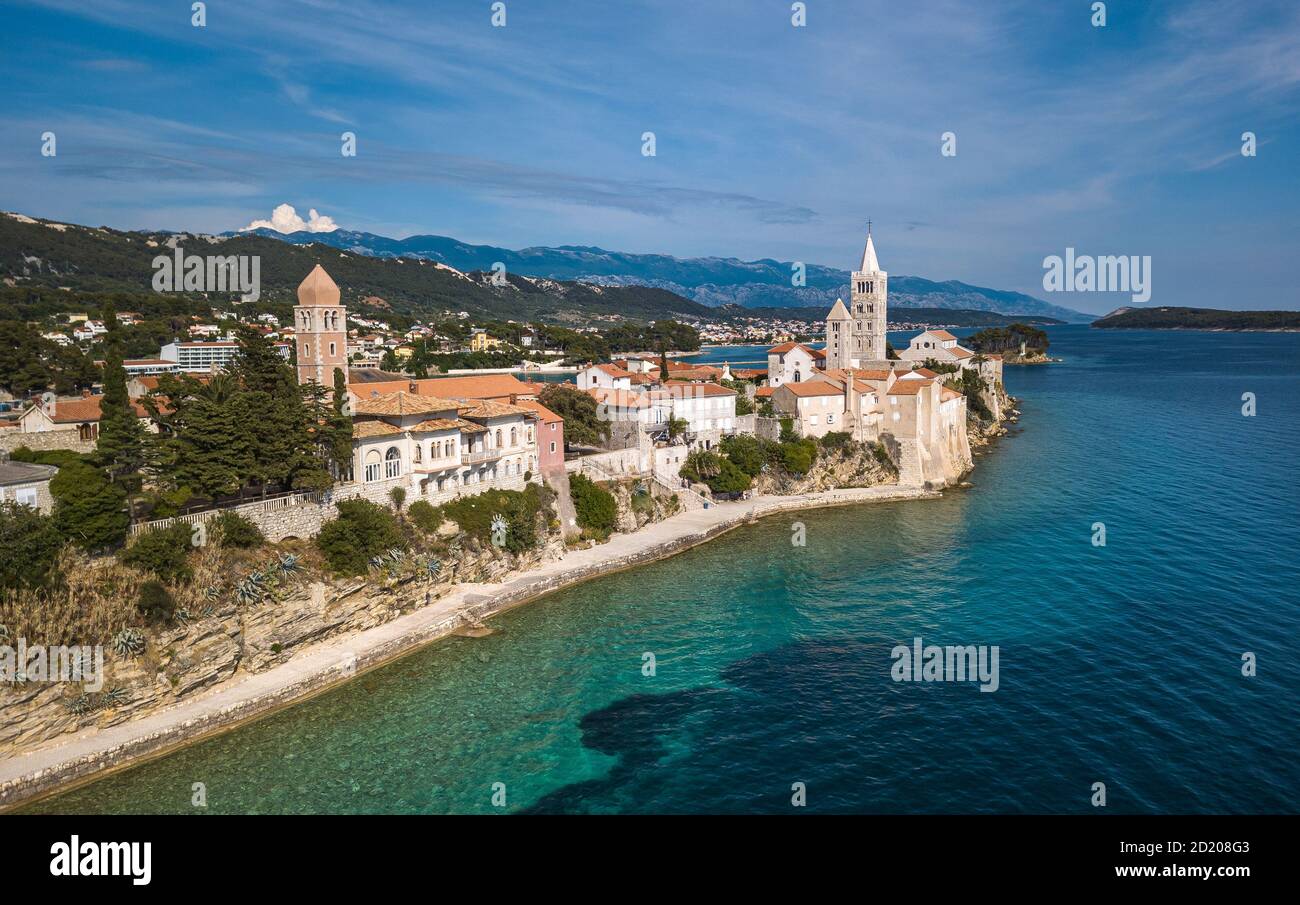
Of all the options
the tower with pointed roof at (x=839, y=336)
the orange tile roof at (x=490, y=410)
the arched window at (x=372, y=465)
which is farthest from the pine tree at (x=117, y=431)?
the tower with pointed roof at (x=839, y=336)

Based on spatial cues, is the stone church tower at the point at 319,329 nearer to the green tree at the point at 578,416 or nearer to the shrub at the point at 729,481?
the green tree at the point at 578,416

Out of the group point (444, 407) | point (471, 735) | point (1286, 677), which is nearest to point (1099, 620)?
point (1286, 677)

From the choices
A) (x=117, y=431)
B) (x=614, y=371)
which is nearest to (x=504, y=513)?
→ (x=117, y=431)

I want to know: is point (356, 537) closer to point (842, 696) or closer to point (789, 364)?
point (842, 696)

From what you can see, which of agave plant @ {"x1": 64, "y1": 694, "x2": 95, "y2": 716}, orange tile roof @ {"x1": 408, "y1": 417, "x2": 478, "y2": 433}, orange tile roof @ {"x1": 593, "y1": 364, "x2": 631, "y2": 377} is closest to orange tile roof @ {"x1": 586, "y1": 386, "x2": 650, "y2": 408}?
orange tile roof @ {"x1": 593, "y1": 364, "x2": 631, "y2": 377}

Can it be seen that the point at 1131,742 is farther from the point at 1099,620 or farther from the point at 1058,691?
the point at 1099,620

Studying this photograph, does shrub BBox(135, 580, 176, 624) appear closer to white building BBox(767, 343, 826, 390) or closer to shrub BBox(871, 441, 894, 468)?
shrub BBox(871, 441, 894, 468)
